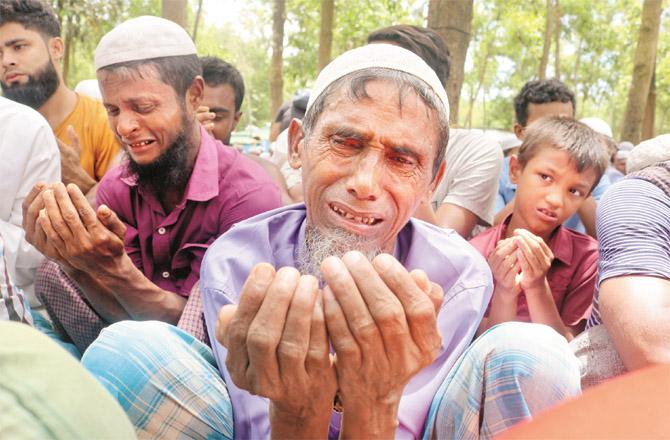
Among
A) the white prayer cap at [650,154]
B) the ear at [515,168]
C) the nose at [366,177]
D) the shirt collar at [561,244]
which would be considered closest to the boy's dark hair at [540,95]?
the ear at [515,168]

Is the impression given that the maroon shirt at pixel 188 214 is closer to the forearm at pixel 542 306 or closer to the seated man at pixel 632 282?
the forearm at pixel 542 306

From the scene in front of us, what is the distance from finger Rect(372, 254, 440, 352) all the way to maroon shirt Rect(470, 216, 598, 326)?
1.57 meters

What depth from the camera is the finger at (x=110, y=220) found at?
2.23m

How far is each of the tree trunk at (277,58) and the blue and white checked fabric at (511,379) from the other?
10.2 meters

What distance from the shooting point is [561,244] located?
299cm

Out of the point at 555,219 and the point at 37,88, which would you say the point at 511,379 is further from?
the point at 37,88

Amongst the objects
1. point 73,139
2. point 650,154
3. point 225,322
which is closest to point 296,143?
point 225,322

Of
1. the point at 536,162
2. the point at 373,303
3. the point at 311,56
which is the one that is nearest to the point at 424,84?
the point at 373,303

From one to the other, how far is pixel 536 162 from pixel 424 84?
4.24 ft

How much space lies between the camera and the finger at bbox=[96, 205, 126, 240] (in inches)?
87.8

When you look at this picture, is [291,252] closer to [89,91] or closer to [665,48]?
[89,91]

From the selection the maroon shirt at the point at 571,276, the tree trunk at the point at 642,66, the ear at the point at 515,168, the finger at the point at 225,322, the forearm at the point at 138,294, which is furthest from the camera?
the tree trunk at the point at 642,66

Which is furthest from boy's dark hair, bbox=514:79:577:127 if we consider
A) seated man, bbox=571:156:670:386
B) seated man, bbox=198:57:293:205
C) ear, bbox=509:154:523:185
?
seated man, bbox=571:156:670:386

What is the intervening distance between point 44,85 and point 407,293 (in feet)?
12.8
